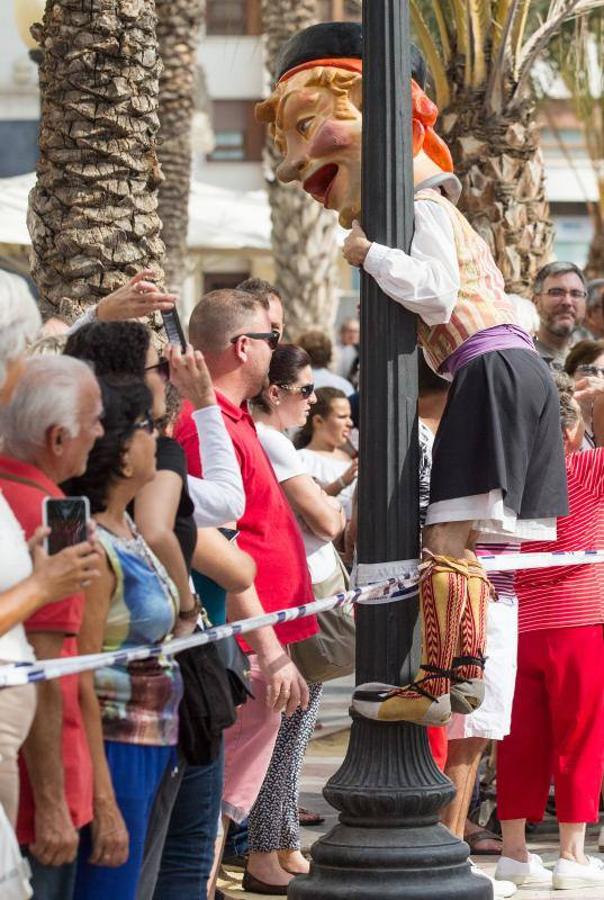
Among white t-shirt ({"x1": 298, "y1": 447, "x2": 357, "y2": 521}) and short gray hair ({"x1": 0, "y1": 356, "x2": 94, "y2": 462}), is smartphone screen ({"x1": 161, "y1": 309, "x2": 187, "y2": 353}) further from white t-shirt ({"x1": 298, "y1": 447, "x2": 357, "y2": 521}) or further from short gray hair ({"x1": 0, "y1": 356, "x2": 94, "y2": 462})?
white t-shirt ({"x1": 298, "y1": 447, "x2": 357, "y2": 521})

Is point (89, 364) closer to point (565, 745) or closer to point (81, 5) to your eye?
point (565, 745)

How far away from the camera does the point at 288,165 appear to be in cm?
623

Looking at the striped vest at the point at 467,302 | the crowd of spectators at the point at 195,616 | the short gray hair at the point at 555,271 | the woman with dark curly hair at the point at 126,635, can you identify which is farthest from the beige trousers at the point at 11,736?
the short gray hair at the point at 555,271

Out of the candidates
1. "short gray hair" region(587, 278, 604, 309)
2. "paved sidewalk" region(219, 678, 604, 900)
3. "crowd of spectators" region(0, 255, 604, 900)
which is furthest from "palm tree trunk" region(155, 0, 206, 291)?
"crowd of spectators" region(0, 255, 604, 900)

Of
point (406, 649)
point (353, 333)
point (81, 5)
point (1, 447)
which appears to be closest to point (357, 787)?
point (406, 649)

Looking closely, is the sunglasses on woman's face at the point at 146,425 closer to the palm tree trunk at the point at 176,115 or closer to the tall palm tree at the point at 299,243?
the palm tree trunk at the point at 176,115

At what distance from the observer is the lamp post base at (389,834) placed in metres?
5.42

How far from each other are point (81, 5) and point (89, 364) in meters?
4.33

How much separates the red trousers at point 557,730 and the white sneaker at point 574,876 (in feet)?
0.54

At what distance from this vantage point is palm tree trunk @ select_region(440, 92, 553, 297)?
12039mm

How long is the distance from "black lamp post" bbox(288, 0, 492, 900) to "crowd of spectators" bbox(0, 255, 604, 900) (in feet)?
0.99

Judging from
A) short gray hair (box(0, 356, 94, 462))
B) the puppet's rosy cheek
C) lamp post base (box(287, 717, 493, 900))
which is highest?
the puppet's rosy cheek

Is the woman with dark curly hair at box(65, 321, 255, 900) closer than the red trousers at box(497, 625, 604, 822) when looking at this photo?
Yes

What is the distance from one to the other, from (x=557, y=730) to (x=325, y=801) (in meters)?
1.75
